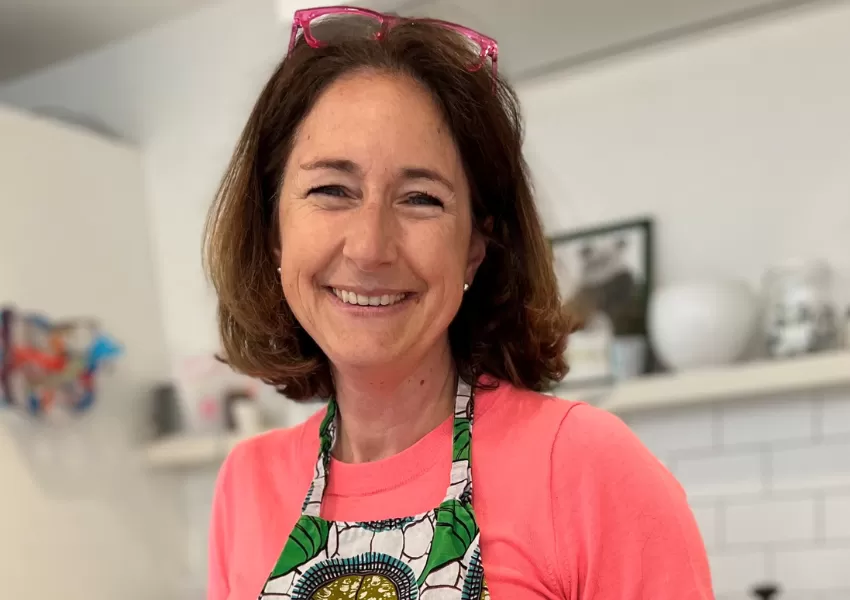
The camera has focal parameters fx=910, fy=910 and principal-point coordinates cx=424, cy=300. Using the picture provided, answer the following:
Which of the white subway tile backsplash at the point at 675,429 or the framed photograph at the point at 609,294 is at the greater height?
the framed photograph at the point at 609,294

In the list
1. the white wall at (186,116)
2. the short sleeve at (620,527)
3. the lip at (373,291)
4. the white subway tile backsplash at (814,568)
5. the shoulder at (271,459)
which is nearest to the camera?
the short sleeve at (620,527)

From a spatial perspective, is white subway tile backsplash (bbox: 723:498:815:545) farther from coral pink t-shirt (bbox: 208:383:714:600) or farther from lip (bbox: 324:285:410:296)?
lip (bbox: 324:285:410:296)

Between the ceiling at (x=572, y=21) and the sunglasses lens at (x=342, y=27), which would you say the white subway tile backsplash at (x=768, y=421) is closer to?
the ceiling at (x=572, y=21)

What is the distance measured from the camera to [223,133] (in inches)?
102

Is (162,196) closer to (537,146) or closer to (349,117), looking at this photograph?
(537,146)

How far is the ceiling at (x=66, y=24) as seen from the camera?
8.48ft

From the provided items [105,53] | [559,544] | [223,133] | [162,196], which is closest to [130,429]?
[162,196]

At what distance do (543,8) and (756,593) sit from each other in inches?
47.0

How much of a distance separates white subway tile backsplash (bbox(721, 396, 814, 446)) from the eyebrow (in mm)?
1177

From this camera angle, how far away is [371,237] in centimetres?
87

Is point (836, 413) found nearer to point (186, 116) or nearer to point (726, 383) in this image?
point (726, 383)

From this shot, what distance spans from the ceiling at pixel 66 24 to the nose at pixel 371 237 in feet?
6.53


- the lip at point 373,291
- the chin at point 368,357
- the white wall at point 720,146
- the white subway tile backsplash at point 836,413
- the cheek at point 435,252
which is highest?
the white wall at point 720,146

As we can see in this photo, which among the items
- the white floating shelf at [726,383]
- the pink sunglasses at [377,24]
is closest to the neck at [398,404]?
the pink sunglasses at [377,24]
